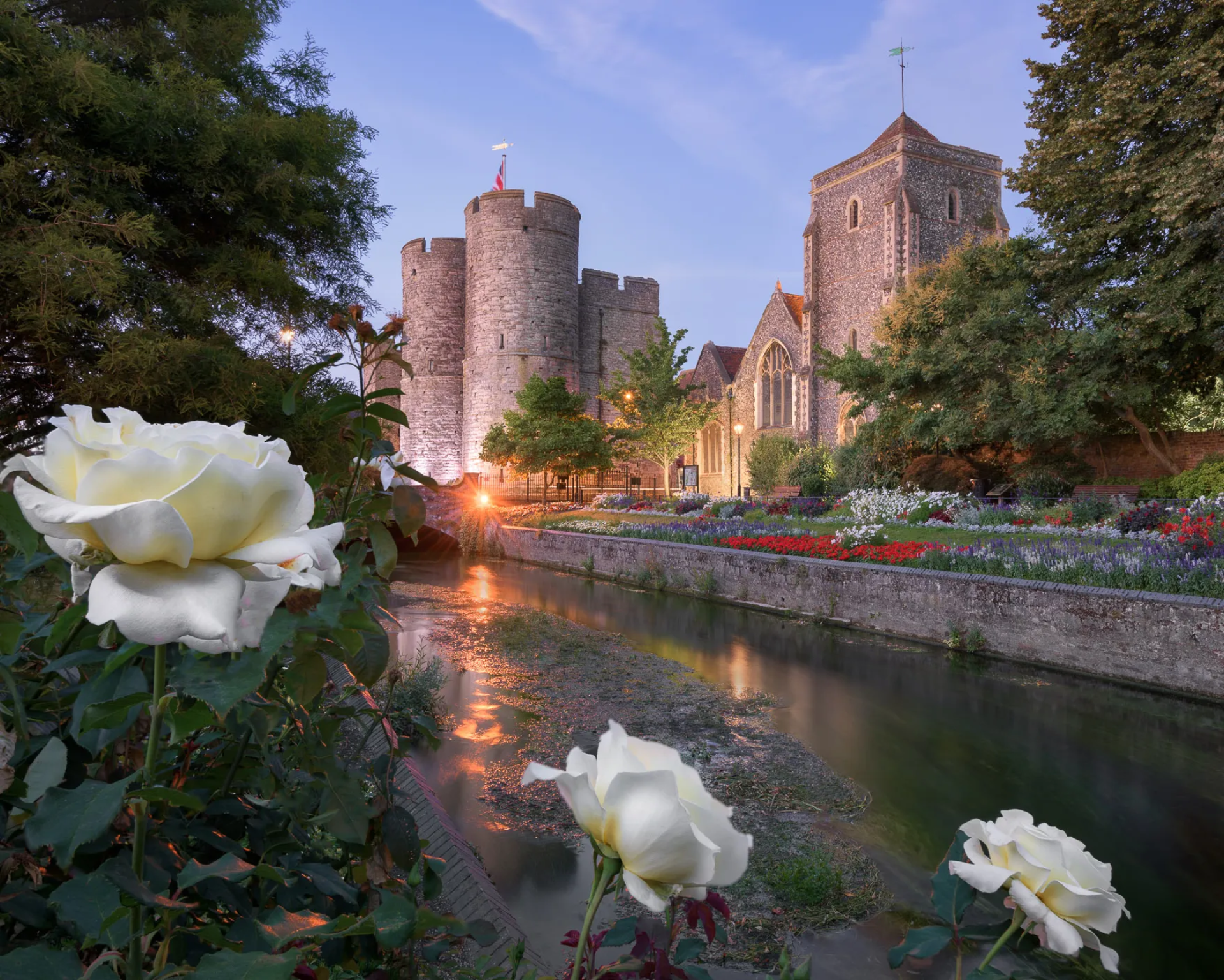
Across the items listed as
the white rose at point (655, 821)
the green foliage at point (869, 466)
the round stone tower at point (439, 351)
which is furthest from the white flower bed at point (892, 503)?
the round stone tower at point (439, 351)

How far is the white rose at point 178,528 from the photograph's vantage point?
474mm

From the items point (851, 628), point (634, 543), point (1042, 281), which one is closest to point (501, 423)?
point (634, 543)

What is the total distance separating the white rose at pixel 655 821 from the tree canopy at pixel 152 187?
5609mm

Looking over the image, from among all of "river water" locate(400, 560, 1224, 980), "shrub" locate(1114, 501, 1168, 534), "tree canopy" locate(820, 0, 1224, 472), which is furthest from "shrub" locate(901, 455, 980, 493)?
"river water" locate(400, 560, 1224, 980)

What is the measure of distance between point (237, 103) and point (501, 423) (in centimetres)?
2474

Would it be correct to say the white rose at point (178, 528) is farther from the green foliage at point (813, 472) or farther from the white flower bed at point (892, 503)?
the green foliage at point (813, 472)

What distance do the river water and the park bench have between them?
8598 mm

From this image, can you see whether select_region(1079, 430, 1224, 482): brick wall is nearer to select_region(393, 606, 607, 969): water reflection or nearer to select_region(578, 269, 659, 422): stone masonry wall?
select_region(393, 606, 607, 969): water reflection

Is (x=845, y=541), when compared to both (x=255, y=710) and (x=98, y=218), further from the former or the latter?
(x=255, y=710)

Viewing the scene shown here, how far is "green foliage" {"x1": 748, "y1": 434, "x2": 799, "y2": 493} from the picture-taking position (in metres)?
27.5

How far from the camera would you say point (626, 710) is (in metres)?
6.50

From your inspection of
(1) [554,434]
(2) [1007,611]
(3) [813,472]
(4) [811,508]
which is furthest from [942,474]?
(1) [554,434]

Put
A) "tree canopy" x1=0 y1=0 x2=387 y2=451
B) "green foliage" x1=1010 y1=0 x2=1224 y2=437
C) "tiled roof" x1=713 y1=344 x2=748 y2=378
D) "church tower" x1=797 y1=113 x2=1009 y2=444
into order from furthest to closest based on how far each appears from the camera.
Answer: "tiled roof" x1=713 y1=344 x2=748 y2=378
"church tower" x1=797 y1=113 x2=1009 y2=444
"green foliage" x1=1010 y1=0 x2=1224 y2=437
"tree canopy" x1=0 y1=0 x2=387 y2=451

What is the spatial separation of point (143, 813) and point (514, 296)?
3277cm
